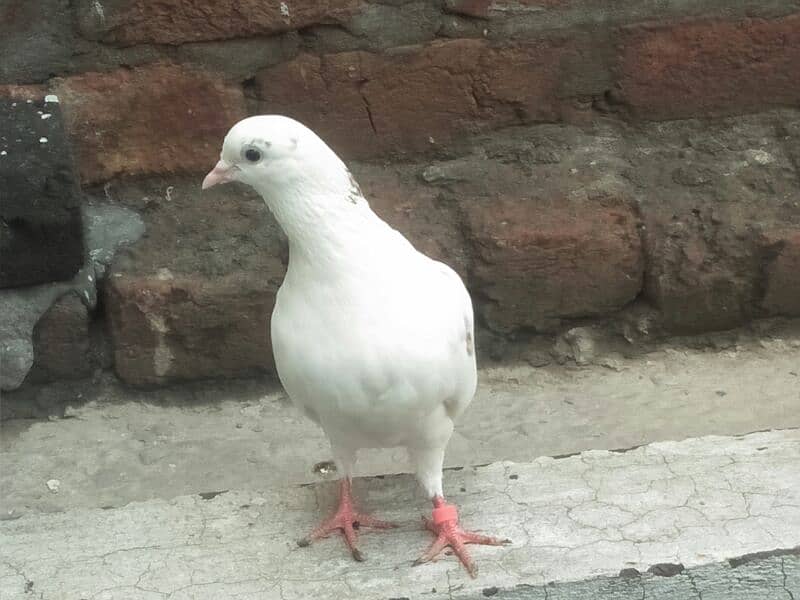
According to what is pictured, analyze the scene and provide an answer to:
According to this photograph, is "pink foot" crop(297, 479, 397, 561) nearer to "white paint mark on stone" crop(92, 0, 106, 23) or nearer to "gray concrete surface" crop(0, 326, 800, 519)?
"gray concrete surface" crop(0, 326, 800, 519)

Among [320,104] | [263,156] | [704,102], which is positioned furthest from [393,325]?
[704,102]

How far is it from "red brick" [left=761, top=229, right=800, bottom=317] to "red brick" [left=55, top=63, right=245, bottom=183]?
44.3 inches

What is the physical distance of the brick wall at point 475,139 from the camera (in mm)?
2287

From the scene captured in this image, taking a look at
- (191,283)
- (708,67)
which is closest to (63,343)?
(191,283)

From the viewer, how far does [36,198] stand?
A: 7.16 feet

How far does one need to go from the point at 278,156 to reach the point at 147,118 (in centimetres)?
97

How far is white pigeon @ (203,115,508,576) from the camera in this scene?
4.82ft

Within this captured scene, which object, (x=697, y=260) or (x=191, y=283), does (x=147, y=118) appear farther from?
(x=697, y=260)

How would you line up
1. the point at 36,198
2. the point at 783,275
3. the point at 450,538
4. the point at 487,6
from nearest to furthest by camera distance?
the point at 450,538 → the point at 36,198 → the point at 487,6 → the point at 783,275

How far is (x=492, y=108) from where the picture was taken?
2393 mm

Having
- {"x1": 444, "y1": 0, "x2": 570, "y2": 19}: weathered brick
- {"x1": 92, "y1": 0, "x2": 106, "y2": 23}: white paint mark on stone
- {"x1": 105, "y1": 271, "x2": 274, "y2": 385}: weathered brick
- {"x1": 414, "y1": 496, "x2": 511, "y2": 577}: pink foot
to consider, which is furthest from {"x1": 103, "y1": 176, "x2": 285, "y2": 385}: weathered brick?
{"x1": 414, "y1": 496, "x2": 511, "y2": 577}: pink foot

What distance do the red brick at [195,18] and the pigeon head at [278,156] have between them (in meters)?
0.83

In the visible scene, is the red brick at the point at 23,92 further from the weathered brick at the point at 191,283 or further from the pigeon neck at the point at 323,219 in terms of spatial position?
the pigeon neck at the point at 323,219

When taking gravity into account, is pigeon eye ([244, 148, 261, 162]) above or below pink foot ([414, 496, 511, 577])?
above
